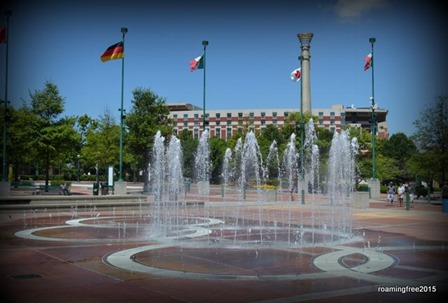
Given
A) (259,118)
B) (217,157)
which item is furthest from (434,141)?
(259,118)

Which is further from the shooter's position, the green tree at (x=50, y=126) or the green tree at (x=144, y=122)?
the green tree at (x=144, y=122)

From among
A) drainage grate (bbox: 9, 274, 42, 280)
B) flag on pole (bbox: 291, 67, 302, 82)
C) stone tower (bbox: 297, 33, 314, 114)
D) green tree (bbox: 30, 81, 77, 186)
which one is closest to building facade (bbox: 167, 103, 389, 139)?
stone tower (bbox: 297, 33, 314, 114)

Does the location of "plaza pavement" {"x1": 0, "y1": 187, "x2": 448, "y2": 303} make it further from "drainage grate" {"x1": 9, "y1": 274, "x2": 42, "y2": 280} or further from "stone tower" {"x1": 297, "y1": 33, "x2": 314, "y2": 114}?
"stone tower" {"x1": 297, "y1": 33, "x2": 314, "y2": 114}

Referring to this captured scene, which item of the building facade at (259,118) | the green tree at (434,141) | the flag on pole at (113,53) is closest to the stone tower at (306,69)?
the building facade at (259,118)

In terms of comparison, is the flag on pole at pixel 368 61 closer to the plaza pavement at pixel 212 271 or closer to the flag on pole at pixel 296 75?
the flag on pole at pixel 296 75

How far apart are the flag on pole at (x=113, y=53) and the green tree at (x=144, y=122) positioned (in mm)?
13519

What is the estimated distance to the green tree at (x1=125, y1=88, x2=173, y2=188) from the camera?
45.5 meters

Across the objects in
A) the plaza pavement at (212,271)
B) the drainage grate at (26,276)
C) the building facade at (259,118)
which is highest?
the building facade at (259,118)

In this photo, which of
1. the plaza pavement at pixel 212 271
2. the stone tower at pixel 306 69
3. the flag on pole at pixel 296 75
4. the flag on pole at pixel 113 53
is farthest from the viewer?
the stone tower at pixel 306 69

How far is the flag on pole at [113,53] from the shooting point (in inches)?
1255

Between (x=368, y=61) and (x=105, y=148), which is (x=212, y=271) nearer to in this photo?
(x=368, y=61)

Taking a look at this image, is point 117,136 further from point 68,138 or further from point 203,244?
point 203,244

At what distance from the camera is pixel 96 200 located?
2578 centimetres

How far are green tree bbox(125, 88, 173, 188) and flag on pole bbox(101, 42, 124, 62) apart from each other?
1352 centimetres
